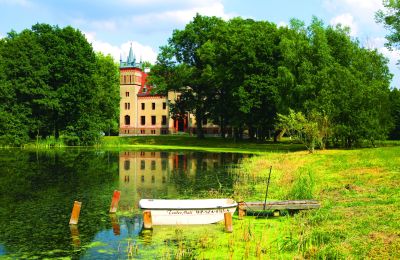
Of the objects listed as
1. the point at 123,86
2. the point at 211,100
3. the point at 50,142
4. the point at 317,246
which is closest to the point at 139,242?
the point at 317,246

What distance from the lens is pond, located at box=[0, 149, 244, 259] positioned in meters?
13.2

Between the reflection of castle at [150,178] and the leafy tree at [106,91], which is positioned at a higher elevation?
the leafy tree at [106,91]

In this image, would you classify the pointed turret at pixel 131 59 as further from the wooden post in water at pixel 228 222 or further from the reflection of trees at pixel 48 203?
the wooden post in water at pixel 228 222

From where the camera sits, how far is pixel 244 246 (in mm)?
13062

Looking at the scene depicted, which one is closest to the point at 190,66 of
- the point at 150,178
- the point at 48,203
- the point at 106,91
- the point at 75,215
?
the point at 106,91

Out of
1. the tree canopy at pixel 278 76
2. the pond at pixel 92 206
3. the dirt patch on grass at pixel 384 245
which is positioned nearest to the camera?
the dirt patch on grass at pixel 384 245

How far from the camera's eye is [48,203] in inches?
795

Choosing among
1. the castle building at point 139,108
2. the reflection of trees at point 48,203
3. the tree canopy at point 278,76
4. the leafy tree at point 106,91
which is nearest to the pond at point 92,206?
the reflection of trees at point 48,203

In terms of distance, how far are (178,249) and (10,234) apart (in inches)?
247

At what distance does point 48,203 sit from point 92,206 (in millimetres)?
2310

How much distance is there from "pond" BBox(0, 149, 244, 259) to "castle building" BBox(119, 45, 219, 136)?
67.5 meters

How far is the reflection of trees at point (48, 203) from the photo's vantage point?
543 inches

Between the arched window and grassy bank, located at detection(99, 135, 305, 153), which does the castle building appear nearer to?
the arched window

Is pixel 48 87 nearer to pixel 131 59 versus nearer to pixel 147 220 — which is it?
pixel 131 59
